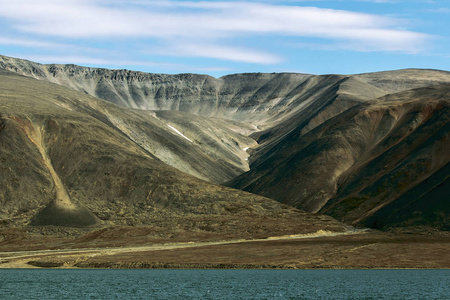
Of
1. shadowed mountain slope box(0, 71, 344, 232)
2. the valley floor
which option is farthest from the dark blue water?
shadowed mountain slope box(0, 71, 344, 232)

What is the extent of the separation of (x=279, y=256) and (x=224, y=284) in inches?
1161

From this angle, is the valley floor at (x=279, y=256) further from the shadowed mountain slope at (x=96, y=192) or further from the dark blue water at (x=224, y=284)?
the shadowed mountain slope at (x=96, y=192)

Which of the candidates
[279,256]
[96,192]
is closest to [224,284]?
[279,256]

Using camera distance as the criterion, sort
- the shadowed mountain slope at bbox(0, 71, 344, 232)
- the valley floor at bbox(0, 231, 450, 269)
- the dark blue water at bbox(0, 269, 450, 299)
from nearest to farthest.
→ 1. the dark blue water at bbox(0, 269, 450, 299)
2. the valley floor at bbox(0, 231, 450, 269)
3. the shadowed mountain slope at bbox(0, 71, 344, 232)

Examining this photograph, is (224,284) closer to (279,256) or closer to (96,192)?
(279,256)

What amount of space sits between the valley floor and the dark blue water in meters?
1.72

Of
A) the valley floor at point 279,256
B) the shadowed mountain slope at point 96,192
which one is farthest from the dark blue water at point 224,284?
the shadowed mountain slope at point 96,192

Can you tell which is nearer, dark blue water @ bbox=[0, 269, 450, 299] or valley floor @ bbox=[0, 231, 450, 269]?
dark blue water @ bbox=[0, 269, 450, 299]

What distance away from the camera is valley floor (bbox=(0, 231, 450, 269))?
101 meters

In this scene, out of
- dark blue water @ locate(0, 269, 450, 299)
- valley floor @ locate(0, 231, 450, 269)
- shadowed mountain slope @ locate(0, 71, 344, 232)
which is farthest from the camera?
shadowed mountain slope @ locate(0, 71, 344, 232)

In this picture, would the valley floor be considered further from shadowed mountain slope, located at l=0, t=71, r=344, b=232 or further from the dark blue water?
shadowed mountain slope, located at l=0, t=71, r=344, b=232

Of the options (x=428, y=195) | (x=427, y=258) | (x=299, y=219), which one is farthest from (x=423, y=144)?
(x=427, y=258)

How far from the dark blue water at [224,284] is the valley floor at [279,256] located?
1.72 metres

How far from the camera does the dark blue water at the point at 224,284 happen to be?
225ft
